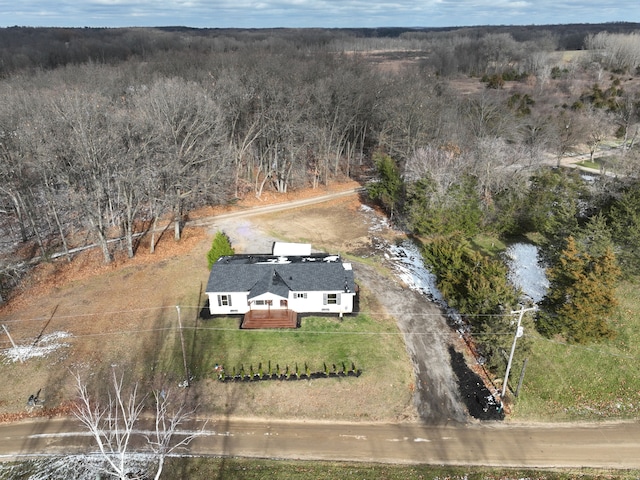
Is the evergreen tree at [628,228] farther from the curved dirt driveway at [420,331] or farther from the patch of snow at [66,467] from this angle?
the patch of snow at [66,467]

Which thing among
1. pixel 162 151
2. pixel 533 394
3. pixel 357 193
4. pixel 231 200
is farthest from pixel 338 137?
pixel 533 394

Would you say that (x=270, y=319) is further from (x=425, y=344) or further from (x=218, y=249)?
(x=425, y=344)

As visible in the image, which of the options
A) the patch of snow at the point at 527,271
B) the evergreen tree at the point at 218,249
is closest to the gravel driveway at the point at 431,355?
the evergreen tree at the point at 218,249

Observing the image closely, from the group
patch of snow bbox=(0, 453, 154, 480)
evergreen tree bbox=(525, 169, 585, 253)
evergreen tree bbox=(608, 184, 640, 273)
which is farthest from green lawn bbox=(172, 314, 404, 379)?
evergreen tree bbox=(525, 169, 585, 253)

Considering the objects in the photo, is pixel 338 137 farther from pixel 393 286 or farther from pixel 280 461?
pixel 280 461

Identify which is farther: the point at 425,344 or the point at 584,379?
the point at 425,344

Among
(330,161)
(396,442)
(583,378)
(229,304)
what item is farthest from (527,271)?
(330,161)
